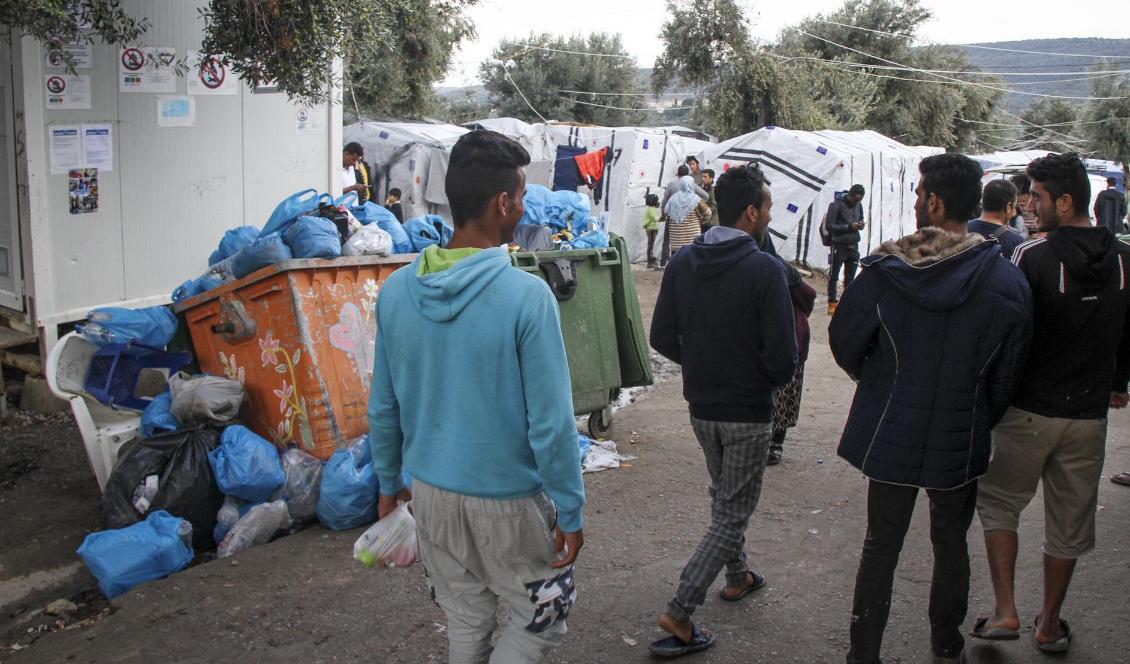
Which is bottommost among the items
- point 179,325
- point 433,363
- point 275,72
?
point 179,325

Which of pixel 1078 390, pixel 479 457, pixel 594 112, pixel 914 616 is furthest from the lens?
Answer: pixel 594 112

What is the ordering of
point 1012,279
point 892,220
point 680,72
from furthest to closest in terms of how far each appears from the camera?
point 680,72 → point 892,220 → point 1012,279

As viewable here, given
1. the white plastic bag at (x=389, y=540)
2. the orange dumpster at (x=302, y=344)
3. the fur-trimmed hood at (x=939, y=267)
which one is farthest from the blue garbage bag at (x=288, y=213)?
the fur-trimmed hood at (x=939, y=267)

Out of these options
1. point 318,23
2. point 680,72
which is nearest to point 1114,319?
point 318,23

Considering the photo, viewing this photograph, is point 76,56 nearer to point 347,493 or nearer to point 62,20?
point 62,20

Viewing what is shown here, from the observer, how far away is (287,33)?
546 centimetres

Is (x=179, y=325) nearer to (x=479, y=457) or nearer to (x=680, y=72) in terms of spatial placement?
(x=479, y=457)

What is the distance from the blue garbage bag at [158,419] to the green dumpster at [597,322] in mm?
2071

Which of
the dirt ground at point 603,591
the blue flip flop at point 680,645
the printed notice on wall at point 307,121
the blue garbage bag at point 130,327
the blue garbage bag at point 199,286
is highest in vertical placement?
the printed notice on wall at point 307,121

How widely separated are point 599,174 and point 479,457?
14.5 m

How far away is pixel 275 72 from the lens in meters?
5.64

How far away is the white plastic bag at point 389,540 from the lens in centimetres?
265

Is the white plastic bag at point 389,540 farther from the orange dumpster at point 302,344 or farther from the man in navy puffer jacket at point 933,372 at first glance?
the orange dumpster at point 302,344

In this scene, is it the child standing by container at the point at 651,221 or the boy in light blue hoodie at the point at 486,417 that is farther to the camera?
the child standing by container at the point at 651,221
